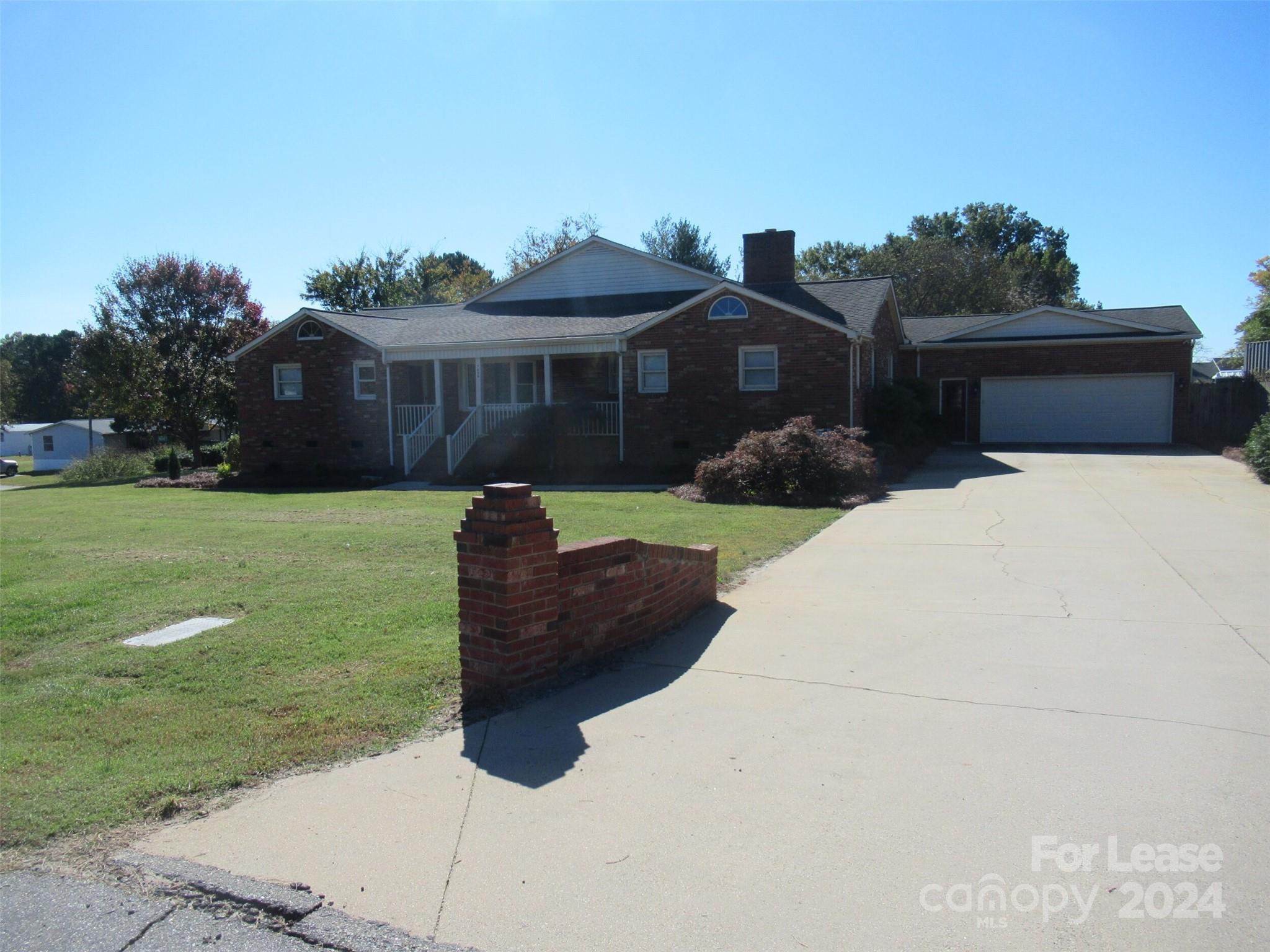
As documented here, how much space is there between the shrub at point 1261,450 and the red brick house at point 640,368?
25.4 ft

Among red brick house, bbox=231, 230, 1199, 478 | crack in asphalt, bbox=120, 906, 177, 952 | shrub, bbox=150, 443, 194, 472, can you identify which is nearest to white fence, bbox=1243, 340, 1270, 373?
red brick house, bbox=231, 230, 1199, 478

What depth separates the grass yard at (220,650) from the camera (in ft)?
14.1

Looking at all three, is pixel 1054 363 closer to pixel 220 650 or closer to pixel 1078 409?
pixel 1078 409

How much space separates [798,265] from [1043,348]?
32.2 meters

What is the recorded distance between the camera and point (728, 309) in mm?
20922

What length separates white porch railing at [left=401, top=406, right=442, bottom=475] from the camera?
23234mm

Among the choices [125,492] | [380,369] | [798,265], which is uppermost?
[798,265]

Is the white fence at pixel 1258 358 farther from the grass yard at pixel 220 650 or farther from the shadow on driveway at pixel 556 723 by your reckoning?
the shadow on driveway at pixel 556 723

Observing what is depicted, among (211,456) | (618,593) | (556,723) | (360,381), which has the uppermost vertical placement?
(360,381)

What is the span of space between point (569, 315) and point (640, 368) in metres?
3.77

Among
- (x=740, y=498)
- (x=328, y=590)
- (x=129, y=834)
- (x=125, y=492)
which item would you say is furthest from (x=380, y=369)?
(x=129, y=834)

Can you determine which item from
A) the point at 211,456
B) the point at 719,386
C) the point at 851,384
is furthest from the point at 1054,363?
the point at 211,456

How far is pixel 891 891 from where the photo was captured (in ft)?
10.5

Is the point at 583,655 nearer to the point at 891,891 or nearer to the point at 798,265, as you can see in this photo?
the point at 891,891
